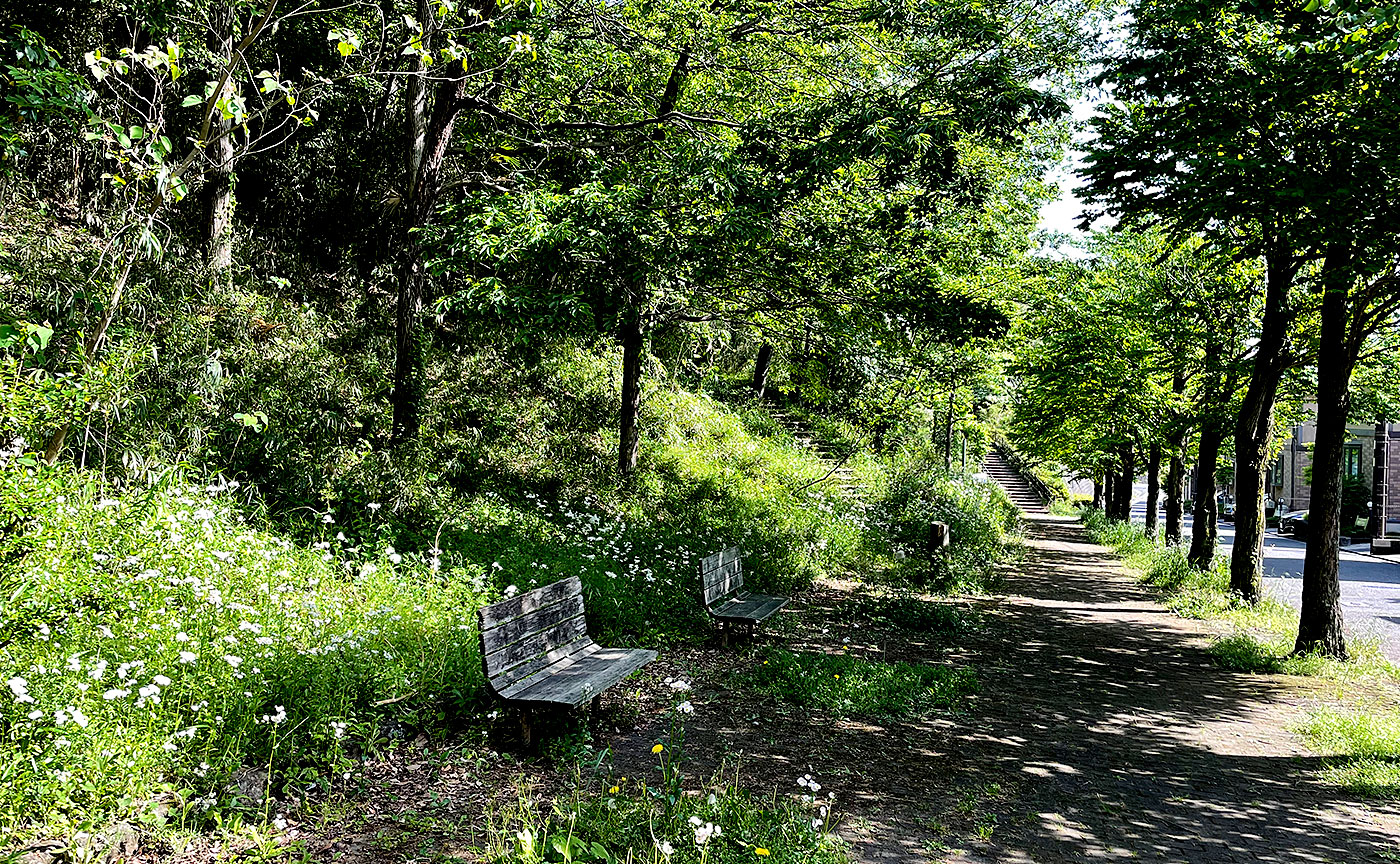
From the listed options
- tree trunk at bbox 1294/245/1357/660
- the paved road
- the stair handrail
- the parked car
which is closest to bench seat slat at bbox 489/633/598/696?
tree trunk at bbox 1294/245/1357/660

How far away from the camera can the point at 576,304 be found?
827cm

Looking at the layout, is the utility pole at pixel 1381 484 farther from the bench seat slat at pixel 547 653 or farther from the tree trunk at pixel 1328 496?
the bench seat slat at pixel 547 653

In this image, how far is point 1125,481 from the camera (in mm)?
32688

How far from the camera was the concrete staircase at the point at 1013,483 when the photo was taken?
46.5 metres

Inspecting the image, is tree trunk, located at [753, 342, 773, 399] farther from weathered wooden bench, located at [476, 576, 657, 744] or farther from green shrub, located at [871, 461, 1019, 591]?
weathered wooden bench, located at [476, 576, 657, 744]

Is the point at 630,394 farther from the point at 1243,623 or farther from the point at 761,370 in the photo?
the point at 761,370

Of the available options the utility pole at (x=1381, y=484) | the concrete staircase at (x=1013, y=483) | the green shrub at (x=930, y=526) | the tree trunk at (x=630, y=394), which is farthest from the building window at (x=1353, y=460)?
the tree trunk at (x=630, y=394)

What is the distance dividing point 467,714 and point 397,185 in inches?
361

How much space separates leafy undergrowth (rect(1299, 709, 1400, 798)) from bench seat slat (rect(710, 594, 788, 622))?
15.2 feet

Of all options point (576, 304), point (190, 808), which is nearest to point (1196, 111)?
point (576, 304)

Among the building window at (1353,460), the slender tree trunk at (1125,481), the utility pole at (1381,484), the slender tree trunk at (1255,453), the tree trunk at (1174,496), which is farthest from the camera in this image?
the building window at (1353,460)

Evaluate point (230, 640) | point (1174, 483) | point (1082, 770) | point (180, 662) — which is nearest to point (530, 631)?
point (230, 640)

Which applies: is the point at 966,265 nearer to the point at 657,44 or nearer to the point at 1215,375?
the point at 1215,375

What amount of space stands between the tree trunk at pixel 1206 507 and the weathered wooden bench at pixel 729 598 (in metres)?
10.2
